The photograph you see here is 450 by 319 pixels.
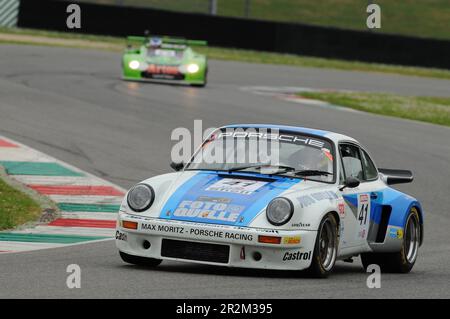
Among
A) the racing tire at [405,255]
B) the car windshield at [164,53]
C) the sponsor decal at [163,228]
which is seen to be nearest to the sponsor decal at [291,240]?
the sponsor decal at [163,228]

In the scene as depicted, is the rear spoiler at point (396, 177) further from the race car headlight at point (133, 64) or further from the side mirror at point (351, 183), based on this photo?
the race car headlight at point (133, 64)

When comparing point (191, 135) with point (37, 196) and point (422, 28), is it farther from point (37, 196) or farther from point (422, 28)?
point (422, 28)

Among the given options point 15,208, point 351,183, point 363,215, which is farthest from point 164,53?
point 351,183

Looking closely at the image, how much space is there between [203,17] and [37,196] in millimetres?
28755

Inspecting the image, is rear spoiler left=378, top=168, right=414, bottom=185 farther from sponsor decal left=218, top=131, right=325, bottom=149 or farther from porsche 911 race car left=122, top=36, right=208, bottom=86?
porsche 911 race car left=122, top=36, right=208, bottom=86

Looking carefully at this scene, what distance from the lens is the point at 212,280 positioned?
28.1 ft

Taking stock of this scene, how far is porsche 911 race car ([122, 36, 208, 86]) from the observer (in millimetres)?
27750

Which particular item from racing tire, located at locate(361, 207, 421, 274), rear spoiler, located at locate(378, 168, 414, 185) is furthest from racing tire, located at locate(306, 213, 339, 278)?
rear spoiler, located at locate(378, 168, 414, 185)

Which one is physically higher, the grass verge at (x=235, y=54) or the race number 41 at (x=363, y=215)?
the race number 41 at (x=363, y=215)

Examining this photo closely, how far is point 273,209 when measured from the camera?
8.91m

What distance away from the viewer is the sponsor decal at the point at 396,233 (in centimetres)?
1024

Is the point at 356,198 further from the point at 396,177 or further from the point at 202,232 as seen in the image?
the point at 202,232

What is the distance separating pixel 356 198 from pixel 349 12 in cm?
4913

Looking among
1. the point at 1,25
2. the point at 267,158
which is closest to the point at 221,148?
the point at 267,158
